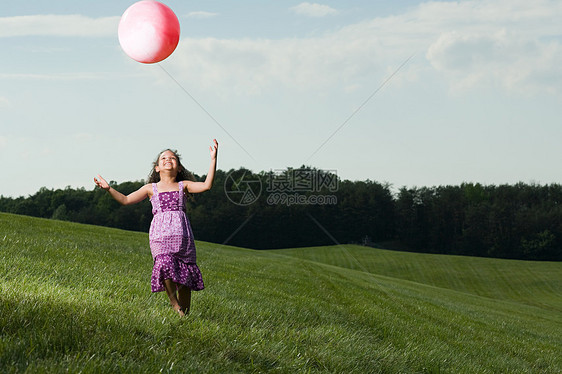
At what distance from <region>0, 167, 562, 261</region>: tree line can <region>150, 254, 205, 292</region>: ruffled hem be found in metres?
51.6

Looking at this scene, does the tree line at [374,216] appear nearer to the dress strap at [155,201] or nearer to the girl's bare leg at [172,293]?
the dress strap at [155,201]

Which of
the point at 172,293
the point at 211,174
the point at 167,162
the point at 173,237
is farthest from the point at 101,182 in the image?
the point at 172,293

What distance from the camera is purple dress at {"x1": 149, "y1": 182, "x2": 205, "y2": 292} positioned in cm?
508

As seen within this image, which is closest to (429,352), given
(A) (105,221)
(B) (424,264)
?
(B) (424,264)

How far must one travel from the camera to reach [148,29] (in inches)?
229

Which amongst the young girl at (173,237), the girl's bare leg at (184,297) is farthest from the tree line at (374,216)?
the girl's bare leg at (184,297)

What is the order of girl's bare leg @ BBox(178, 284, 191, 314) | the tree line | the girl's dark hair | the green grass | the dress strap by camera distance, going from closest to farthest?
the green grass, girl's bare leg @ BBox(178, 284, 191, 314), the dress strap, the girl's dark hair, the tree line

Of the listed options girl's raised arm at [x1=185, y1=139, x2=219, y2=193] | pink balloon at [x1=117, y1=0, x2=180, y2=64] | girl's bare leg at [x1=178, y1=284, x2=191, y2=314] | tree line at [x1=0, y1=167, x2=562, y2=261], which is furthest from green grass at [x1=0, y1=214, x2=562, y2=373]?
tree line at [x1=0, y1=167, x2=562, y2=261]

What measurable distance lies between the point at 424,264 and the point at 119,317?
52.1 m

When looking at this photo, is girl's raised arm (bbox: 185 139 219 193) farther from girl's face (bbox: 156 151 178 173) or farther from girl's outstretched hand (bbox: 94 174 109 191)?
girl's outstretched hand (bbox: 94 174 109 191)

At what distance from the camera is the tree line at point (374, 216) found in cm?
7050

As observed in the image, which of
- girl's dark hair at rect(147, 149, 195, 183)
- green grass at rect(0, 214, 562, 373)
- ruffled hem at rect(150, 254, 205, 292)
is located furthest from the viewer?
girl's dark hair at rect(147, 149, 195, 183)

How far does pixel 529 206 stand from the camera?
95.0 metres

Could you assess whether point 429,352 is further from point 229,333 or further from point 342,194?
point 342,194
